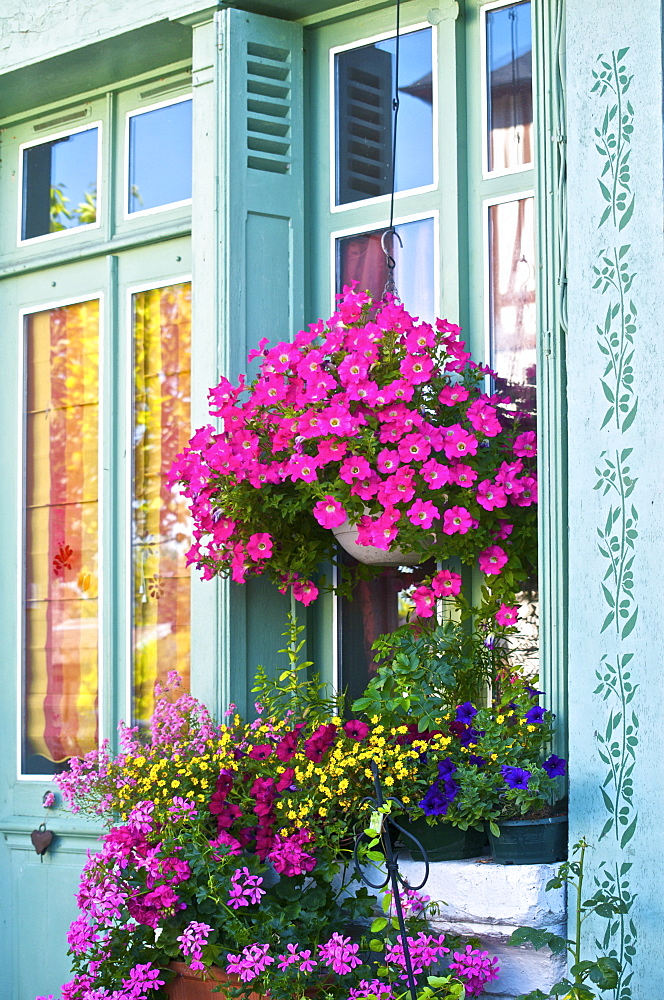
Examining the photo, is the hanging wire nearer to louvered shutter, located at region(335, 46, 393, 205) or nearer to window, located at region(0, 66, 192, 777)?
louvered shutter, located at region(335, 46, 393, 205)

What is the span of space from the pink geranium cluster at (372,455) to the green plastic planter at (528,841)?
67 cm

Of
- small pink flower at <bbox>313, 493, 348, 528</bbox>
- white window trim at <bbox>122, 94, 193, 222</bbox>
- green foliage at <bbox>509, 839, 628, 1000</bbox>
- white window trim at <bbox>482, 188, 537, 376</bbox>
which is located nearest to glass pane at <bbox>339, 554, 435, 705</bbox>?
small pink flower at <bbox>313, 493, 348, 528</bbox>

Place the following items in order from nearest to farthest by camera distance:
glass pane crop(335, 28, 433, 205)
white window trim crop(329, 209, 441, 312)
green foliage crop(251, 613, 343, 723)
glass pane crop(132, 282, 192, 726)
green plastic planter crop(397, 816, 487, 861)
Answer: green plastic planter crop(397, 816, 487, 861) < green foliage crop(251, 613, 343, 723) < white window trim crop(329, 209, 441, 312) < glass pane crop(335, 28, 433, 205) < glass pane crop(132, 282, 192, 726)

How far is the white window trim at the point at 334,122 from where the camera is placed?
151 inches

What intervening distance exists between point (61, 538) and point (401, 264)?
164 centimetres

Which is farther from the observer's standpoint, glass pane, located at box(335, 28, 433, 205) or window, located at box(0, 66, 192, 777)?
window, located at box(0, 66, 192, 777)

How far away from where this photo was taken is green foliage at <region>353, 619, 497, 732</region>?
312cm

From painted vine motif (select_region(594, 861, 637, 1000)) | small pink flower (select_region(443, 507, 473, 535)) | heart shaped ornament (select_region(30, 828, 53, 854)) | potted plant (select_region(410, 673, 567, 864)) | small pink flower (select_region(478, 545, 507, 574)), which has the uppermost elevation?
small pink flower (select_region(443, 507, 473, 535))

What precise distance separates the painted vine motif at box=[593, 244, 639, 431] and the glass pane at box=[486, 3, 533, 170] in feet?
2.61

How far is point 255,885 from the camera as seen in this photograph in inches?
122

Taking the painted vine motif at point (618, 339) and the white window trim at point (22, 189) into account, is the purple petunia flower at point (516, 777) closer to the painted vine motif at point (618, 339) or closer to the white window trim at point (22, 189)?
the painted vine motif at point (618, 339)

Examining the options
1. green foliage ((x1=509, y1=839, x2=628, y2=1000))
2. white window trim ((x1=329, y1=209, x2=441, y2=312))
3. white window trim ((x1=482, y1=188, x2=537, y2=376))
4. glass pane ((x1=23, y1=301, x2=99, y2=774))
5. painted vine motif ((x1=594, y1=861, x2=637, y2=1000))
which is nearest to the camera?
green foliage ((x1=509, y1=839, x2=628, y2=1000))

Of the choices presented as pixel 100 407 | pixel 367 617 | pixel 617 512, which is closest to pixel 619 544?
pixel 617 512

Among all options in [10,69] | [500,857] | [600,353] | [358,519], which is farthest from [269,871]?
[10,69]
